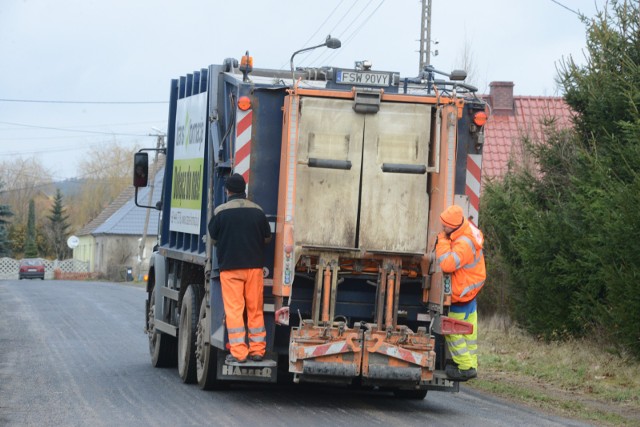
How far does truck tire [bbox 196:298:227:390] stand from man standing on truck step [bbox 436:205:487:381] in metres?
2.19

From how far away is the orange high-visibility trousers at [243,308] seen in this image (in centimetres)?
1012

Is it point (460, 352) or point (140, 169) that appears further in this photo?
point (140, 169)

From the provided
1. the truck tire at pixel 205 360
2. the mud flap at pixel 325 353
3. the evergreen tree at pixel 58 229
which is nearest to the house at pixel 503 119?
the truck tire at pixel 205 360

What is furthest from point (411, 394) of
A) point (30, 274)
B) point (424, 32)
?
point (30, 274)

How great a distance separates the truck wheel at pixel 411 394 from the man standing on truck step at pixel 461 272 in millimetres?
982

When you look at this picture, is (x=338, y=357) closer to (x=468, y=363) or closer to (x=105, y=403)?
(x=468, y=363)

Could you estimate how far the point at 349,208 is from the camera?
10.3 meters

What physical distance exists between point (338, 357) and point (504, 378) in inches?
163

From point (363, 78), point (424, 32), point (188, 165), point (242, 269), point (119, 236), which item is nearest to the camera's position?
point (242, 269)

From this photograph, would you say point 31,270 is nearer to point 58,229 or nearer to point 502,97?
point 58,229

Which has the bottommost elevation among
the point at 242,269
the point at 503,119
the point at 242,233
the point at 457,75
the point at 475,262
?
the point at 242,269

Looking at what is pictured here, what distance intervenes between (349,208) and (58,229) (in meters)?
89.2

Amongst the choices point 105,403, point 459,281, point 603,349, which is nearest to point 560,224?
point 603,349

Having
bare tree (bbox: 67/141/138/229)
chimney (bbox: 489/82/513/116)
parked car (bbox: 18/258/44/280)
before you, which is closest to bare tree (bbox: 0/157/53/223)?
bare tree (bbox: 67/141/138/229)
